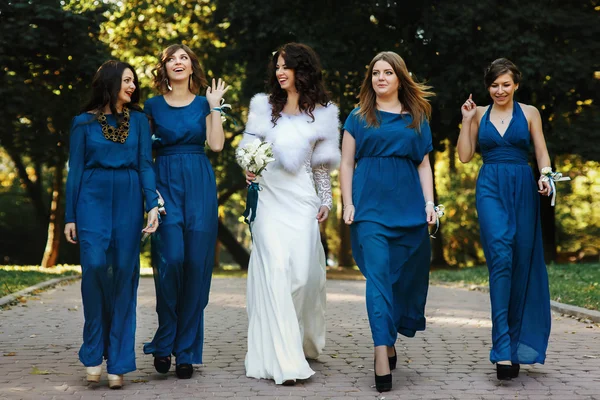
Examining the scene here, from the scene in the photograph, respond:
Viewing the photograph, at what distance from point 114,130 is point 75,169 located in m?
0.40

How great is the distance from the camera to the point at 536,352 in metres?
6.49

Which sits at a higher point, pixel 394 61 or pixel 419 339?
→ pixel 394 61

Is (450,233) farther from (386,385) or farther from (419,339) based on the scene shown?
(386,385)

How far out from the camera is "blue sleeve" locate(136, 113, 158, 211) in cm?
632

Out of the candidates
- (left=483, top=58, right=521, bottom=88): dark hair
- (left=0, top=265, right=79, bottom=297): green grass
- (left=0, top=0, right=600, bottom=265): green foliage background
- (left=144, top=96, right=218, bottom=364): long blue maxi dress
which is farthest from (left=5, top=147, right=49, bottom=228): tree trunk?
(left=483, top=58, right=521, bottom=88): dark hair

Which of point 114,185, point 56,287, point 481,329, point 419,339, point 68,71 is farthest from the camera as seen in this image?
point 68,71

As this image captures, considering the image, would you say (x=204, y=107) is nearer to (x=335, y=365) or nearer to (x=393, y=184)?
(x=393, y=184)

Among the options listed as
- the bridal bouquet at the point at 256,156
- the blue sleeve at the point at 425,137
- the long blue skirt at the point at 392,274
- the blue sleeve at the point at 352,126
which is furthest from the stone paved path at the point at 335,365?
the blue sleeve at the point at 352,126

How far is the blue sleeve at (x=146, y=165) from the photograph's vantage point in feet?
20.7

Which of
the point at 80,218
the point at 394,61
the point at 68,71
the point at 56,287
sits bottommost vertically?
the point at 56,287

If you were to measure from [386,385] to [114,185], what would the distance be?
2.41m

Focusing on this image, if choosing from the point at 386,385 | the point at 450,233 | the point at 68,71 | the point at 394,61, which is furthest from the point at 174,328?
A: the point at 450,233

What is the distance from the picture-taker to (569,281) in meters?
14.9

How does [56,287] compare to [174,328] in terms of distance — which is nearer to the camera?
[174,328]
